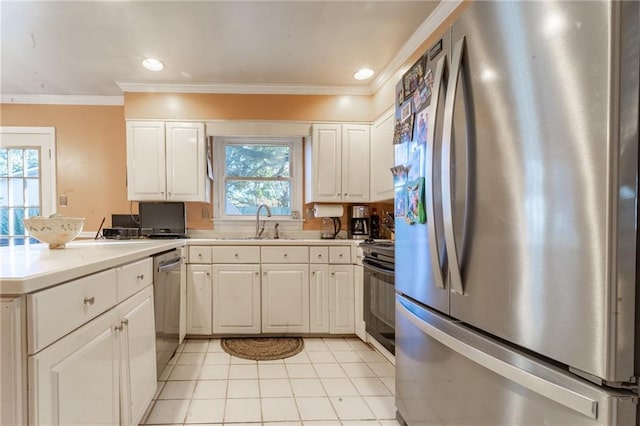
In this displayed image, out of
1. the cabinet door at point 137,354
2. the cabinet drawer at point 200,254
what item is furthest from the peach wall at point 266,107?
the cabinet door at point 137,354

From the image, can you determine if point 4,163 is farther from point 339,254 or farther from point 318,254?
point 339,254

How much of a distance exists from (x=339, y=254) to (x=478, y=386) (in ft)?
6.47

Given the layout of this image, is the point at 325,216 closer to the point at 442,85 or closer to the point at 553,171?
the point at 442,85

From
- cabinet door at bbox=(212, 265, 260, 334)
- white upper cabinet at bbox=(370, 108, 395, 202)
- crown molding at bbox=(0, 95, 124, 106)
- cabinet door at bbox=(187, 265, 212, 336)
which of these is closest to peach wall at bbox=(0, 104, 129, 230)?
crown molding at bbox=(0, 95, 124, 106)

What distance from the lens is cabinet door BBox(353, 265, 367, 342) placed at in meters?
2.76

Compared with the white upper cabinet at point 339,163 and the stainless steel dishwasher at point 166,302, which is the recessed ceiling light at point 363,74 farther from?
the stainless steel dishwasher at point 166,302

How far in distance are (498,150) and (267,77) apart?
262 centimetres

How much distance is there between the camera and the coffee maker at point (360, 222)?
3.24 metres

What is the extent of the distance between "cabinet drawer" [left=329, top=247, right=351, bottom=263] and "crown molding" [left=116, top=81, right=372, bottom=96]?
1.59 meters

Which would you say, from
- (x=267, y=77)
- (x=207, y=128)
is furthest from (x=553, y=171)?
(x=207, y=128)

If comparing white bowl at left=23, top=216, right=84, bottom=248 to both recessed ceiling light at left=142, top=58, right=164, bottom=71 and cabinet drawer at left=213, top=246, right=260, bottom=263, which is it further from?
recessed ceiling light at left=142, top=58, right=164, bottom=71

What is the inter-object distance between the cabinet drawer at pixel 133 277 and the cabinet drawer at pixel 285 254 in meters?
1.19

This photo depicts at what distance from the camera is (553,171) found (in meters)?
0.70

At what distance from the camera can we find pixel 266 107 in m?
3.21
